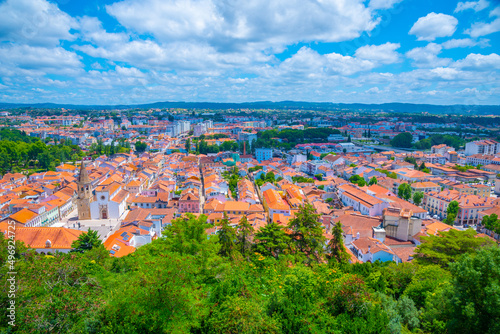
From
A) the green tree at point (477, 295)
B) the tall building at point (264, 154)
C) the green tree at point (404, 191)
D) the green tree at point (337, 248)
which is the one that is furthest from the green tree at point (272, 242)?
the tall building at point (264, 154)

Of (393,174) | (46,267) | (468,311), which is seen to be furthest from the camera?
(393,174)

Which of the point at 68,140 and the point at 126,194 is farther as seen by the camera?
the point at 68,140

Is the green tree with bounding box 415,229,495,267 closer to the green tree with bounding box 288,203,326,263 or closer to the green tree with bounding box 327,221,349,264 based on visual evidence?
the green tree with bounding box 327,221,349,264

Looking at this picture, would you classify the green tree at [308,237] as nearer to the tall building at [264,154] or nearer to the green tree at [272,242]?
the green tree at [272,242]

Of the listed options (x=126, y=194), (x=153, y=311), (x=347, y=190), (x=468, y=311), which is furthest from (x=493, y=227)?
(x=126, y=194)

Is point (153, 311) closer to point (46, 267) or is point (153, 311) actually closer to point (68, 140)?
point (46, 267)

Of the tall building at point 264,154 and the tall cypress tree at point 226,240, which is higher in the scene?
the tall cypress tree at point 226,240

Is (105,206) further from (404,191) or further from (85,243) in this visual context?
(404,191)
